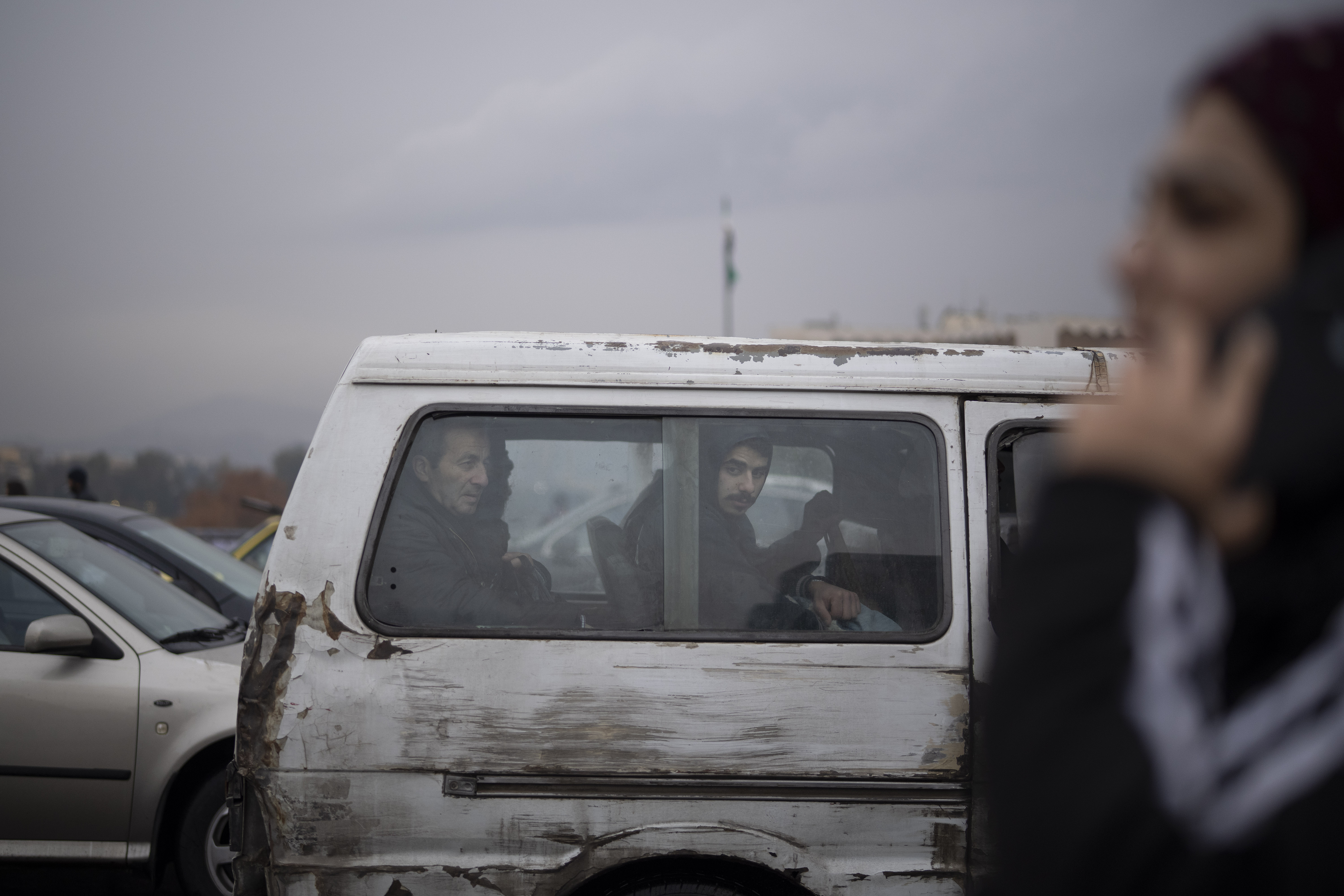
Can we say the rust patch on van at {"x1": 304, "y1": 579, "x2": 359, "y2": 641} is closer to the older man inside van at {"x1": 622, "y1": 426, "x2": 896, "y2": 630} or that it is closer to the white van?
the white van

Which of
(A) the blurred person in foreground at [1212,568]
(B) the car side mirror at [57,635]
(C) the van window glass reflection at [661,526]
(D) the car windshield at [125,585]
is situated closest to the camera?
(A) the blurred person in foreground at [1212,568]

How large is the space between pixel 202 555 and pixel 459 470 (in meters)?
4.44

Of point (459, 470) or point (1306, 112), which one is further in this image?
point (459, 470)

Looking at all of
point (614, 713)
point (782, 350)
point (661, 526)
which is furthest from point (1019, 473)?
point (614, 713)

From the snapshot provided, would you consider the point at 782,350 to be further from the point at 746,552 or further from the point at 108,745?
the point at 108,745

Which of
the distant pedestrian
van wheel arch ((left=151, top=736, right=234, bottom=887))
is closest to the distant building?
van wheel arch ((left=151, top=736, right=234, bottom=887))

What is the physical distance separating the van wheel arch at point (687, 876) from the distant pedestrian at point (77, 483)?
8.64 meters

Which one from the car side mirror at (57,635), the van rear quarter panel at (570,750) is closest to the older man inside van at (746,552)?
the van rear quarter panel at (570,750)

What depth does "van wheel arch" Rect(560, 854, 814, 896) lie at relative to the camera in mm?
2352

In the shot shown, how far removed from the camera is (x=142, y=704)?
157 inches

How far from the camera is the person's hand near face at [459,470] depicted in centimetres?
249

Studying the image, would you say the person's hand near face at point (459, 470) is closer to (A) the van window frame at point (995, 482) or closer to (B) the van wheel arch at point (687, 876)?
(B) the van wheel arch at point (687, 876)

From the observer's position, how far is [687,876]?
2396 mm

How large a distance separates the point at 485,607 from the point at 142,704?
2.52 meters
